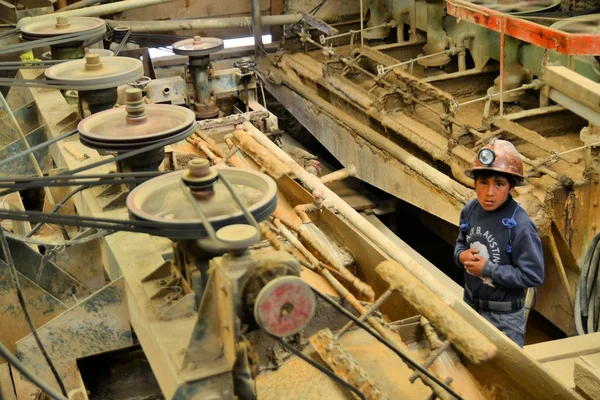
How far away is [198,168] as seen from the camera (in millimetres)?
2467

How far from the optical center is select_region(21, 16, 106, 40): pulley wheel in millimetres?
5117

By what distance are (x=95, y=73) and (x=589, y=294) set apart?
289 cm

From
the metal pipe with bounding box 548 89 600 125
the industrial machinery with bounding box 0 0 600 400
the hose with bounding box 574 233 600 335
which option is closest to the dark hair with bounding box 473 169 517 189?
the industrial machinery with bounding box 0 0 600 400

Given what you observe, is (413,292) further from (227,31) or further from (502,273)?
(227,31)

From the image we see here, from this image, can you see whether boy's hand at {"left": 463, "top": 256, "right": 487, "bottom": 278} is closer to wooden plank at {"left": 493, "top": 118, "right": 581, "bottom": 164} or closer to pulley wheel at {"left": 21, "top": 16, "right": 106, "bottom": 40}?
wooden plank at {"left": 493, "top": 118, "right": 581, "bottom": 164}

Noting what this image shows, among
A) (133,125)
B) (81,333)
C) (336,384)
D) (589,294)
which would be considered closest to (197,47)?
(133,125)

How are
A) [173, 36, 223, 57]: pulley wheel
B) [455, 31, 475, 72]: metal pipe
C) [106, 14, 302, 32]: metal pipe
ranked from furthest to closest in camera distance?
[106, 14, 302, 32]: metal pipe → [455, 31, 475, 72]: metal pipe → [173, 36, 223, 57]: pulley wheel

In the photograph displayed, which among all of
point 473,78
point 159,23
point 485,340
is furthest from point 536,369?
point 159,23

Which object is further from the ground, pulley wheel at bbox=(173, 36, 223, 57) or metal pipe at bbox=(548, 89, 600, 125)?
metal pipe at bbox=(548, 89, 600, 125)

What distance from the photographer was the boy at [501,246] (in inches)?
142

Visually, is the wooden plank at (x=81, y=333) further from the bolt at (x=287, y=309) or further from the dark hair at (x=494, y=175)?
the dark hair at (x=494, y=175)

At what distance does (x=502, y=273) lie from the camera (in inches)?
142

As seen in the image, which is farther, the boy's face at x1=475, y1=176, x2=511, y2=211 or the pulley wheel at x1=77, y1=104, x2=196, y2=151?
the boy's face at x1=475, y1=176, x2=511, y2=211

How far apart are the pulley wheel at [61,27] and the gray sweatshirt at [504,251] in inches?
109
